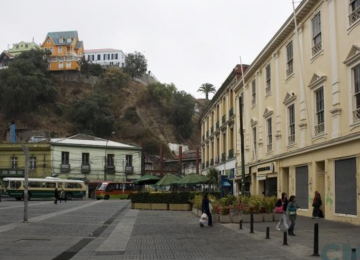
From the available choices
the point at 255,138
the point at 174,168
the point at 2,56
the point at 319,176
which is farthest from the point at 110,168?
the point at 2,56

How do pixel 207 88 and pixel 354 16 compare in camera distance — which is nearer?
pixel 354 16

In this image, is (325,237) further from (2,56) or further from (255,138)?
(2,56)

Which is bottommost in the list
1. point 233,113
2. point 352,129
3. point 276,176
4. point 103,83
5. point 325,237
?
point 325,237

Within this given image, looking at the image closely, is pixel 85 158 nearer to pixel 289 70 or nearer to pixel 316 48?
pixel 289 70

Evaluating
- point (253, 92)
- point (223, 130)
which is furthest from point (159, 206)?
point (223, 130)

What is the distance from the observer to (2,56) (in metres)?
120

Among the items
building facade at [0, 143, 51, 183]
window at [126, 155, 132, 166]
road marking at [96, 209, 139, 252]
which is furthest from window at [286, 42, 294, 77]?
window at [126, 155, 132, 166]

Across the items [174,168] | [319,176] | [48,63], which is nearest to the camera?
[319,176]

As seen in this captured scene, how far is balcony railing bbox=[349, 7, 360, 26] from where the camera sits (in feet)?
59.7

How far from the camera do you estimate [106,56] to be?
14138 cm

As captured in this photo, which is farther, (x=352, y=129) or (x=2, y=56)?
(x=2, y=56)

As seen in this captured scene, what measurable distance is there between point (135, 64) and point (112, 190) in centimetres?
7359

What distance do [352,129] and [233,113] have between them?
75.7ft

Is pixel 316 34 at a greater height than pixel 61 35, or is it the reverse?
pixel 61 35
